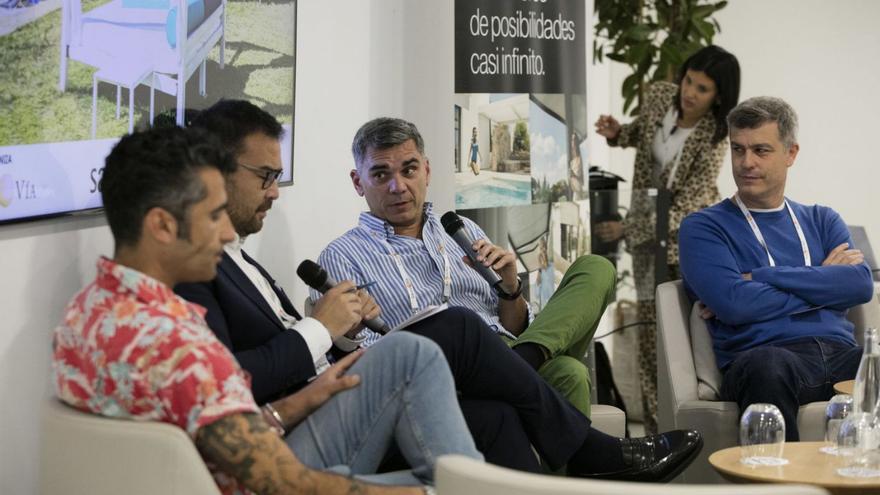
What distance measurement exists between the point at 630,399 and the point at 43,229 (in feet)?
13.5

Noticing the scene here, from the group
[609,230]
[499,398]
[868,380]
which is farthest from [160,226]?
[609,230]

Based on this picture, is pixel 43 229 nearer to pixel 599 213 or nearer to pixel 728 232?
pixel 728 232

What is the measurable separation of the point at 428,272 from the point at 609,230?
87.6 inches

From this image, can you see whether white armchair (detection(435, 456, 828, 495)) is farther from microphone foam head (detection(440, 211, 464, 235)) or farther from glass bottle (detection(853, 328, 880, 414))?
microphone foam head (detection(440, 211, 464, 235))

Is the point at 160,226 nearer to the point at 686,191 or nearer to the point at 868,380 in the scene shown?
the point at 868,380

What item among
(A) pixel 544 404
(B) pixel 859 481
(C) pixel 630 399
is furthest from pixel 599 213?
(B) pixel 859 481

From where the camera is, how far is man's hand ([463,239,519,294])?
3746mm

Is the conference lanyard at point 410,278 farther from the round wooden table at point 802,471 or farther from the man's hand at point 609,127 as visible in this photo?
the man's hand at point 609,127

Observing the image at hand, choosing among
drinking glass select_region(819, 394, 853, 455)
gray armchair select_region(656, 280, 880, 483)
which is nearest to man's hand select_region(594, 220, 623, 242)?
gray armchair select_region(656, 280, 880, 483)

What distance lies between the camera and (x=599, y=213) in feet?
19.5

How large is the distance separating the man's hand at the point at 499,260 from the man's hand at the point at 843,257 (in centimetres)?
113

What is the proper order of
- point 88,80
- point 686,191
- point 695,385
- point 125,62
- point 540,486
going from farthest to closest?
1. point 686,191
2. point 695,385
3. point 125,62
4. point 88,80
5. point 540,486

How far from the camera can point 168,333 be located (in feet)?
6.91

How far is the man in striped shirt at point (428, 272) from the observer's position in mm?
3713
